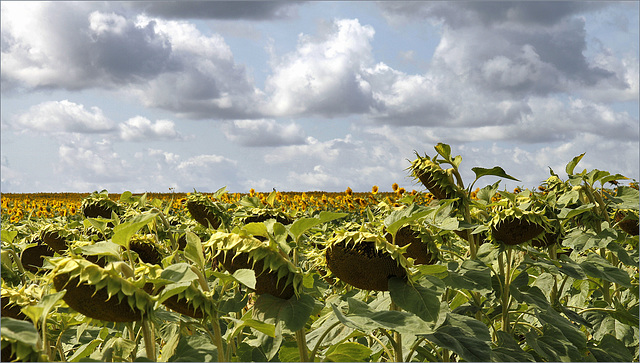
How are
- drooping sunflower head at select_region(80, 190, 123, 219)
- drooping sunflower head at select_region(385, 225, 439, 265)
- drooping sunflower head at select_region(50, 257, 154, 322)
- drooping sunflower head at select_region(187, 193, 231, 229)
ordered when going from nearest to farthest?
drooping sunflower head at select_region(50, 257, 154, 322)
drooping sunflower head at select_region(385, 225, 439, 265)
drooping sunflower head at select_region(187, 193, 231, 229)
drooping sunflower head at select_region(80, 190, 123, 219)

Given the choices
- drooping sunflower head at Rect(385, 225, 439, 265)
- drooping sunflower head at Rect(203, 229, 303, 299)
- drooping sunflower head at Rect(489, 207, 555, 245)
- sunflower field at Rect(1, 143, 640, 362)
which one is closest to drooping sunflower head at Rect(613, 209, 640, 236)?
sunflower field at Rect(1, 143, 640, 362)

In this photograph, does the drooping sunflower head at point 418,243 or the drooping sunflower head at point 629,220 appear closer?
the drooping sunflower head at point 418,243

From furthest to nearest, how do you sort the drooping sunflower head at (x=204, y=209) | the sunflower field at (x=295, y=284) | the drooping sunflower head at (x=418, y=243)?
the drooping sunflower head at (x=204, y=209), the drooping sunflower head at (x=418, y=243), the sunflower field at (x=295, y=284)

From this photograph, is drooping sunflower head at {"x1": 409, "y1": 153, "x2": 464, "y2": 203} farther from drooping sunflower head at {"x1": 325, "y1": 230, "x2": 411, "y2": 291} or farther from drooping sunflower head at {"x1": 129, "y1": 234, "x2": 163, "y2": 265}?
drooping sunflower head at {"x1": 129, "y1": 234, "x2": 163, "y2": 265}

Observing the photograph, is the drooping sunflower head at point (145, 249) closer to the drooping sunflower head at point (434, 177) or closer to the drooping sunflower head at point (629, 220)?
the drooping sunflower head at point (434, 177)

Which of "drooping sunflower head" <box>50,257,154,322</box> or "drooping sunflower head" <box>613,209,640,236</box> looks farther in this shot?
"drooping sunflower head" <box>613,209,640,236</box>

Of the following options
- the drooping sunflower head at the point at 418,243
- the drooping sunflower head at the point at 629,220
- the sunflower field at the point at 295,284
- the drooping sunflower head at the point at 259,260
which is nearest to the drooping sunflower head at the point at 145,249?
the sunflower field at the point at 295,284

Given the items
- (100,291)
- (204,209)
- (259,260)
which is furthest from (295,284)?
(204,209)

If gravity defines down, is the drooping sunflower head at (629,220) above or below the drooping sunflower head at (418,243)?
above

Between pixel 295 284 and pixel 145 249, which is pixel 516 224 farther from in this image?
pixel 145 249

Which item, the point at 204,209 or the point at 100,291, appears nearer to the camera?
the point at 100,291

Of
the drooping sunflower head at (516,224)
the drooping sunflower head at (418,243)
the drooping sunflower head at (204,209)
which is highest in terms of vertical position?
the drooping sunflower head at (204,209)

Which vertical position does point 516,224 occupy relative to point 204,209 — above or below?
below

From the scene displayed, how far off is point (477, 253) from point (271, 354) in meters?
1.35
